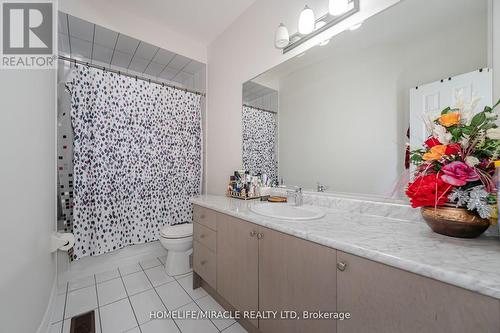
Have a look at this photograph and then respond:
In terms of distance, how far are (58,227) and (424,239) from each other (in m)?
2.63

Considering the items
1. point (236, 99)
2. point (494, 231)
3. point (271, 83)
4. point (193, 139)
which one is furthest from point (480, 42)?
point (193, 139)

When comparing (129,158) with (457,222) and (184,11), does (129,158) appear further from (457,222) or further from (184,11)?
(457,222)

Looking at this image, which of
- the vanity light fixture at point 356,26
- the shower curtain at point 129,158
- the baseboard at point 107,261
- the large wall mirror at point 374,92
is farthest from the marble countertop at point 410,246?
the baseboard at point 107,261

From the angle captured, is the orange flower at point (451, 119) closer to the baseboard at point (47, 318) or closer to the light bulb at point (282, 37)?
the light bulb at point (282, 37)

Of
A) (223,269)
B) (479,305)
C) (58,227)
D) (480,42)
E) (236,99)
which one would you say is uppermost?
(236,99)

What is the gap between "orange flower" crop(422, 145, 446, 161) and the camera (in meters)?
0.75

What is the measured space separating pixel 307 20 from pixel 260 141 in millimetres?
980

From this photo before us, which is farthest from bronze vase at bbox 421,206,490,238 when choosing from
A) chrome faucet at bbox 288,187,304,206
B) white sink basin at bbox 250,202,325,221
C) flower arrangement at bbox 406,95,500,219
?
chrome faucet at bbox 288,187,304,206

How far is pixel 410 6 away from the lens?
3.25ft

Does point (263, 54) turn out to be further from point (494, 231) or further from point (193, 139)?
point (494, 231)

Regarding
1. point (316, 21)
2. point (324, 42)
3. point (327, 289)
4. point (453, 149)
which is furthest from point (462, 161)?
point (316, 21)

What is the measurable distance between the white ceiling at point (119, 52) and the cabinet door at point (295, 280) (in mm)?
2364

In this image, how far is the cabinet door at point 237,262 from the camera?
3.71 feet

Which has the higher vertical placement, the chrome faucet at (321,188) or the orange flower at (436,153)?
the orange flower at (436,153)
